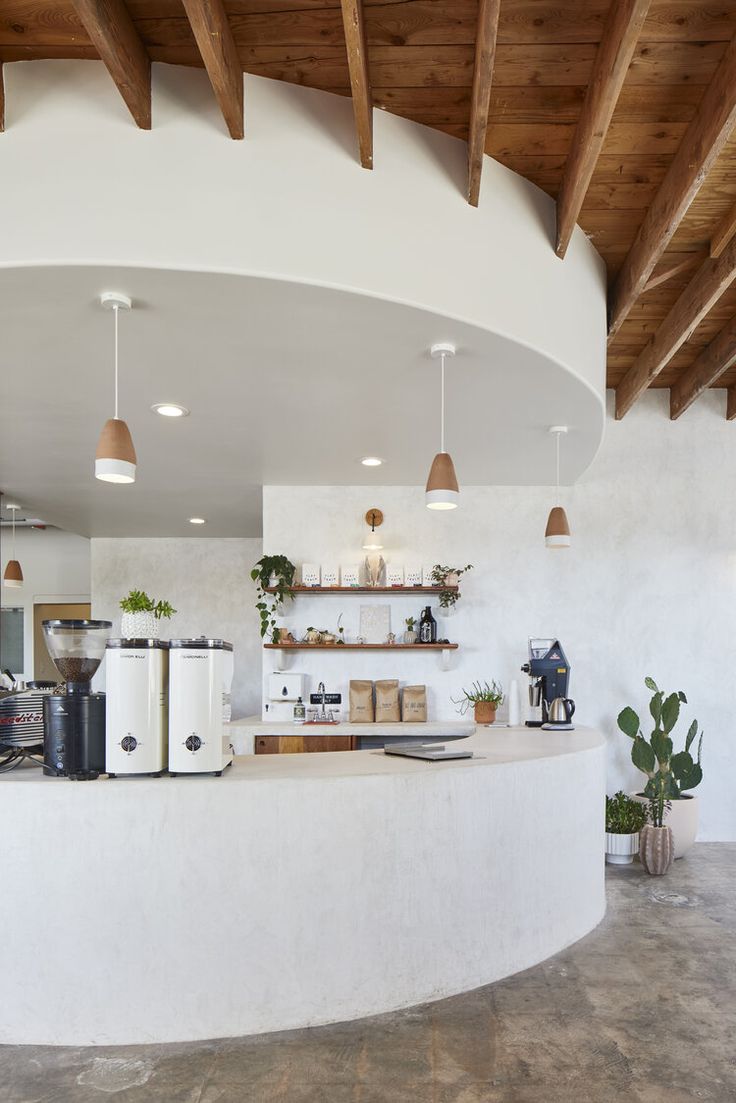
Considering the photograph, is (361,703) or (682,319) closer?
(682,319)

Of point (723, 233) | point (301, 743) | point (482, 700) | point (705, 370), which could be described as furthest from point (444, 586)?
point (723, 233)

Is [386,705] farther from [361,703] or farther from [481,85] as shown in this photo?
[481,85]

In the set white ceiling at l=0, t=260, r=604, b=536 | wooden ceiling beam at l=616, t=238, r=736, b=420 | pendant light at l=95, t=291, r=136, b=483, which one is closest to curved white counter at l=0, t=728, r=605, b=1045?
pendant light at l=95, t=291, r=136, b=483

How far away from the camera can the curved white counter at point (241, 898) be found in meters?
2.84

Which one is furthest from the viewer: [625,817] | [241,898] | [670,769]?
[670,769]

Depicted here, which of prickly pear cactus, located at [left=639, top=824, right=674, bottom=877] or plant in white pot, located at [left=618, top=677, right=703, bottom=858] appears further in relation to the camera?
plant in white pot, located at [left=618, top=677, right=703, bottom=858]

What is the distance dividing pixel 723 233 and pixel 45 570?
9.06m

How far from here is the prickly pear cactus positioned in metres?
5.07

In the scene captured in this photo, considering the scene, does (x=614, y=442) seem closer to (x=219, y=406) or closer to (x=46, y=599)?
(x=219, y=406)

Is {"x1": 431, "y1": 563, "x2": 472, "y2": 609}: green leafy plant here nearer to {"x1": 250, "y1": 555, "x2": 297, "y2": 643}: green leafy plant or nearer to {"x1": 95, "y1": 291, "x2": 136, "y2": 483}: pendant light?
{"x1": 250, "y1": 555, "x2": 297, "y2": 643}: green leafy plant

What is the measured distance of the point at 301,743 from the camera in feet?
18.6

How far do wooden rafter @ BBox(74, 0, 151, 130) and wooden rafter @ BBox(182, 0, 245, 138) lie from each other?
9.2 inches

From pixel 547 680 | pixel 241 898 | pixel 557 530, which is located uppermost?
pixel 557 530

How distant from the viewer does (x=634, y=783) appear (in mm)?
6156
